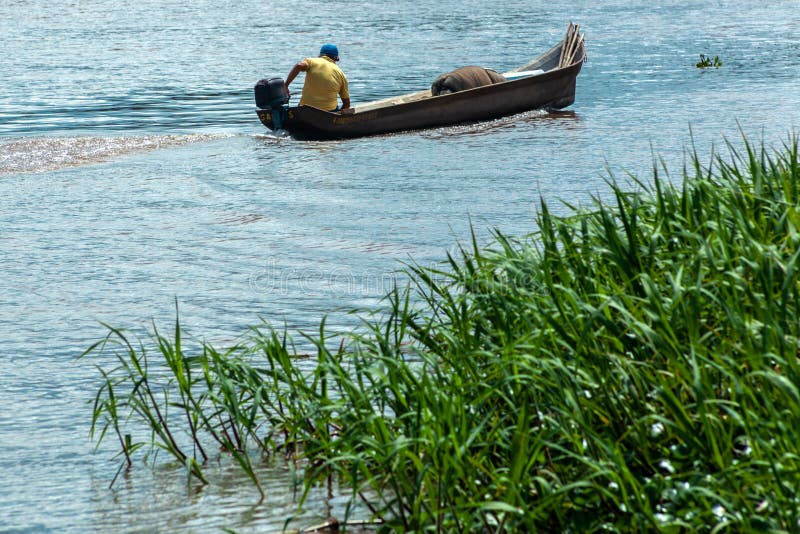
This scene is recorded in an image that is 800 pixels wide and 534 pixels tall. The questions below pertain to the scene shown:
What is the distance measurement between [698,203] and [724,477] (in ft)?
7.51

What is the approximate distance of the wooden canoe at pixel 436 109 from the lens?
17703mm

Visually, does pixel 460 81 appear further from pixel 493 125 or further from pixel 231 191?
pixel 231 191

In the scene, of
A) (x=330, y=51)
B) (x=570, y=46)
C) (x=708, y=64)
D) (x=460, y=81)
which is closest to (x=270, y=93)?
(x=330, y=51)

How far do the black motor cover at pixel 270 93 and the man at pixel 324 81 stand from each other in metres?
0.15

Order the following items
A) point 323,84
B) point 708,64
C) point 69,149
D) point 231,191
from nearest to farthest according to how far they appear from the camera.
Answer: point 231,191 < point 69,149 < point 323,84 < point 708,64

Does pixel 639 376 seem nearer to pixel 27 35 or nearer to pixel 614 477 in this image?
pixel 614 477

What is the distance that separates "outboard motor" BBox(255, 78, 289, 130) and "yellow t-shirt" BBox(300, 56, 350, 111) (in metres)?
0.33

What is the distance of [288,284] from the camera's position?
29.5ft

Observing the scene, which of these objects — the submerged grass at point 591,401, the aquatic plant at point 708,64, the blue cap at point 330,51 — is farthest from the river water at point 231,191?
the blue cap at point 330,51

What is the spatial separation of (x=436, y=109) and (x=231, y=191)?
19.0 feet

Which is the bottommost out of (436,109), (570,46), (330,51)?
(436,109)

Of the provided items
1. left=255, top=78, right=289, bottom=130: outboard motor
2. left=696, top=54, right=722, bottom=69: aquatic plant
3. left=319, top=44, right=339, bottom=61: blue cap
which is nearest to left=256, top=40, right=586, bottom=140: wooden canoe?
left=255, top=78, right=289, bottom=130: outboard motor

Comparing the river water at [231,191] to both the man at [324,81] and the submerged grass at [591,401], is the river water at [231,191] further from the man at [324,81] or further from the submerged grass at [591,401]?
the man at [324,81]

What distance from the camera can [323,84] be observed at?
17.6 meters
